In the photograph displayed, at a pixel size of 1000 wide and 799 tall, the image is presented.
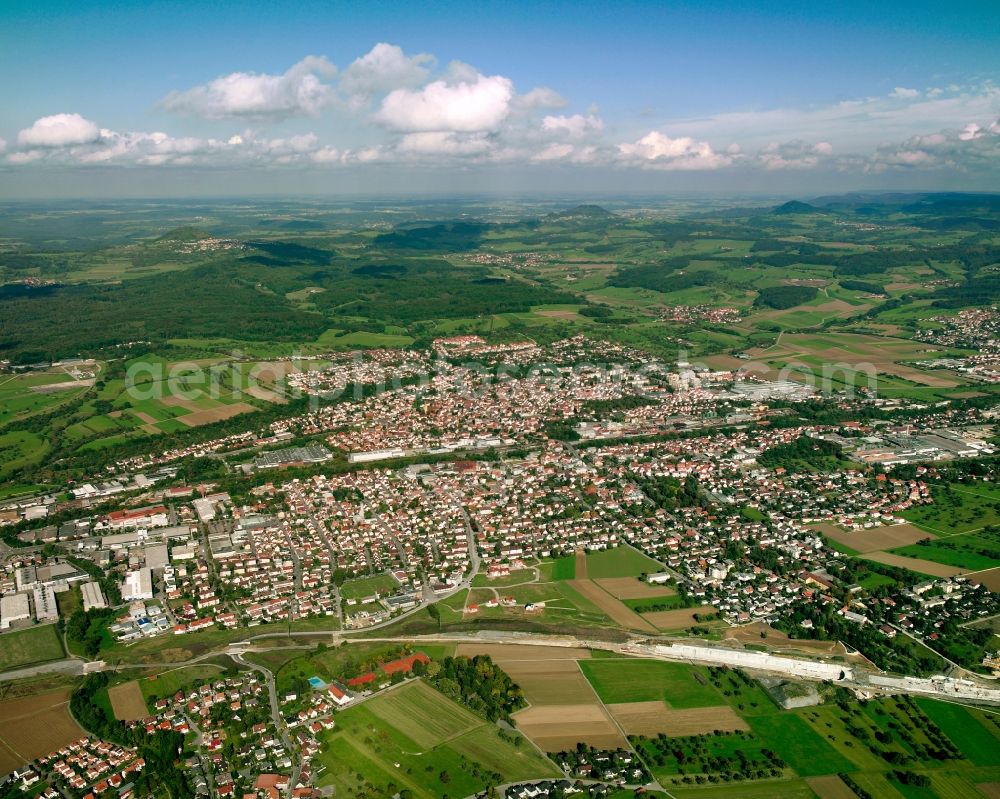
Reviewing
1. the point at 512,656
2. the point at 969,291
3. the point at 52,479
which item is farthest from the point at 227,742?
the point at 969,291

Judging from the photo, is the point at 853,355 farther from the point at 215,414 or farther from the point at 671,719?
the point at 215,414

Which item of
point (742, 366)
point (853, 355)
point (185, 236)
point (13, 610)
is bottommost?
point (13, 610)

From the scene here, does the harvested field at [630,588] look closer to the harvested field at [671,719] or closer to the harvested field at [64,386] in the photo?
the harvested field at [671,719]

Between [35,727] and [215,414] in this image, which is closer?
[35,727]

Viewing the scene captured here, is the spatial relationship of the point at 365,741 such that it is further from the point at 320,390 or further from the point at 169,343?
the point at 169,343

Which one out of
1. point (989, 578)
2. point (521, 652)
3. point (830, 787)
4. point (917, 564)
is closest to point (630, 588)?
point (521, 652)

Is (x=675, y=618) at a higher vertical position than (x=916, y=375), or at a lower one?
lower
